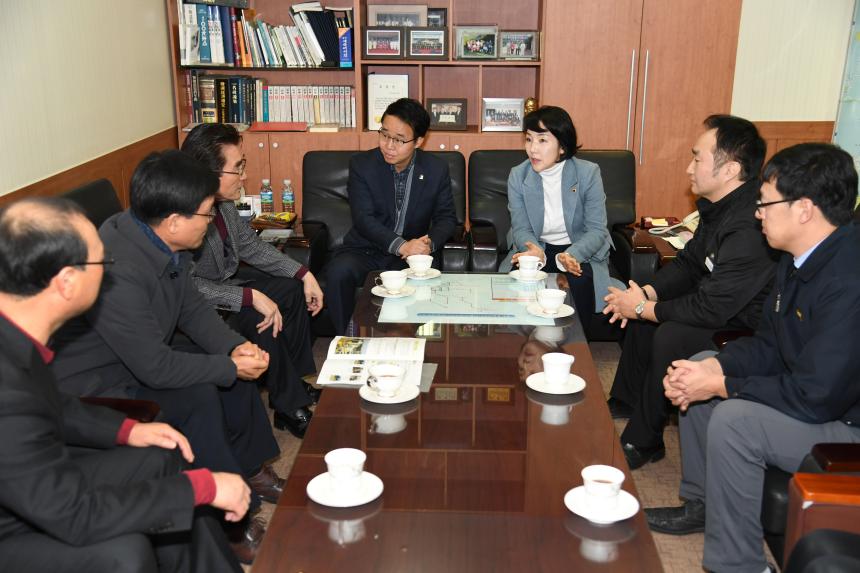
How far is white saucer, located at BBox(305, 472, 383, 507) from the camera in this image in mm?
1560

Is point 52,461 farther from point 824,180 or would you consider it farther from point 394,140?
point 394,140

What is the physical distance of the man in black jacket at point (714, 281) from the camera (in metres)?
2.70

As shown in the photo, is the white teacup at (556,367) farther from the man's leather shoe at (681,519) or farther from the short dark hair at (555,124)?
the short dark hair at (555,124)

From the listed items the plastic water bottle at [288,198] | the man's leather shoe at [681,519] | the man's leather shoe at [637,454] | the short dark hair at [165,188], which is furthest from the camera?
the plastic water bottle at [288,198]

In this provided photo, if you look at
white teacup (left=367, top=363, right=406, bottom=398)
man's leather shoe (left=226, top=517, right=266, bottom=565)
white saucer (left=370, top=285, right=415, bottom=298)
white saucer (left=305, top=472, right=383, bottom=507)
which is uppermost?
white teacup (left=367, top=363, right=406, bottom=398)

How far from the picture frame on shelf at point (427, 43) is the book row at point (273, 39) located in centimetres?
36

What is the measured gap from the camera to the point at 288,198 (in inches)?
182

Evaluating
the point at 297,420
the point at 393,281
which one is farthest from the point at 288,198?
the point at 393,281

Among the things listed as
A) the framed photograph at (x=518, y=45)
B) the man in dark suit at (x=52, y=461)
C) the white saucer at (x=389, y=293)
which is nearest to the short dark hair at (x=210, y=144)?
the white saucer at (x=389, y=293)

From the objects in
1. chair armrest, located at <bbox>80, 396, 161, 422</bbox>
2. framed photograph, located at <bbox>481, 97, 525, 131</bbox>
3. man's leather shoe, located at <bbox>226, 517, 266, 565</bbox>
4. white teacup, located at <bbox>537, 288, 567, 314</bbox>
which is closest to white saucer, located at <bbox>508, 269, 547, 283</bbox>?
white teacup, located at <bbox>537, 288, 567, 314</bbox>

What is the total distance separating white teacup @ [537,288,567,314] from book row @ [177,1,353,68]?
2638 millimetres

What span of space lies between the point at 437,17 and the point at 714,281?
285 centimetres

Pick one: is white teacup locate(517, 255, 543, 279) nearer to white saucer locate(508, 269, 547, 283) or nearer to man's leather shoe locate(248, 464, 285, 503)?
white saucer locate(508, 269, 547, 283)

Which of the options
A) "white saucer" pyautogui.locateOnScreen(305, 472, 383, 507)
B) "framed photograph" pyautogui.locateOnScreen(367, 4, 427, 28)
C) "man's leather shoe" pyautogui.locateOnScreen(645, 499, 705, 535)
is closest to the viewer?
"white saucer" pyautogui.locateOnScreen(305, 472, 383, 507)
